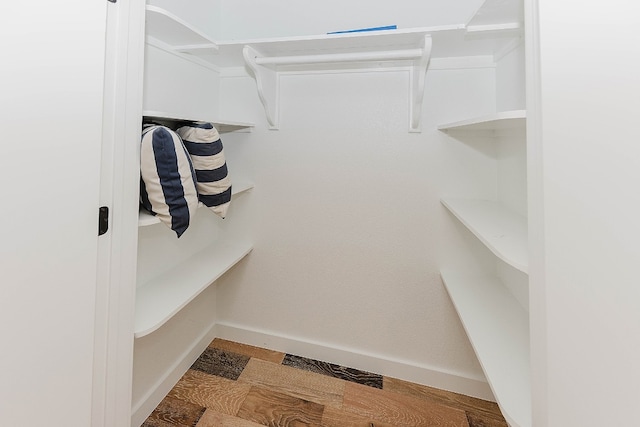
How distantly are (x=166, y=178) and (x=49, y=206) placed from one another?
1.07ft

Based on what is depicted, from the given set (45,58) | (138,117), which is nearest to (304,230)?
(138,117)

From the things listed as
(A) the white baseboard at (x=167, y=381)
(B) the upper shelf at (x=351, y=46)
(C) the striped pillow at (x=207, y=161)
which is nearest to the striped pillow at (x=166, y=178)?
(C) the striped pillow at (x=207, y=161)

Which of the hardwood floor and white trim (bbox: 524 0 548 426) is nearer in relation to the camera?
white trim (bbox: 524 0 548 426)

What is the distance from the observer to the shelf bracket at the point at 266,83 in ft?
4.74

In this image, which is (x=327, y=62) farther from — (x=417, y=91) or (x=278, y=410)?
(x=278, y=410)

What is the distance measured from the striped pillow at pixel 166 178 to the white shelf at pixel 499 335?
3.78 ft

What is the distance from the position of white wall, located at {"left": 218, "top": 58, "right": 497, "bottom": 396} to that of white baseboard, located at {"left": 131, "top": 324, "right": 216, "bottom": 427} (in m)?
0.33

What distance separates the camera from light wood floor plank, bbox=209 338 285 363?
177 centimetres

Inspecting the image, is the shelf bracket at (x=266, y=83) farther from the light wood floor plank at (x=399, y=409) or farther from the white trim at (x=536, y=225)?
the light wood floor plank at (x=399, y=409)

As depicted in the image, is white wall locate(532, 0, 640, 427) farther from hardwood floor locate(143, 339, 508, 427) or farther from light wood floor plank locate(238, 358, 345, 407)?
light wood floor plank locate(238, 358, 345, 407)

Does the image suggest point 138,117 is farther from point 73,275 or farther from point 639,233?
point 639,233

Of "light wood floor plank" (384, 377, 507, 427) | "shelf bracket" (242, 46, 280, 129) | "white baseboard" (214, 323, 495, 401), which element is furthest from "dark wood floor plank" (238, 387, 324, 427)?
"shelf bracket" (242, 46, 280, 129)

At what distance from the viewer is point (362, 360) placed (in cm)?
170

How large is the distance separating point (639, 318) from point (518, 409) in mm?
426
